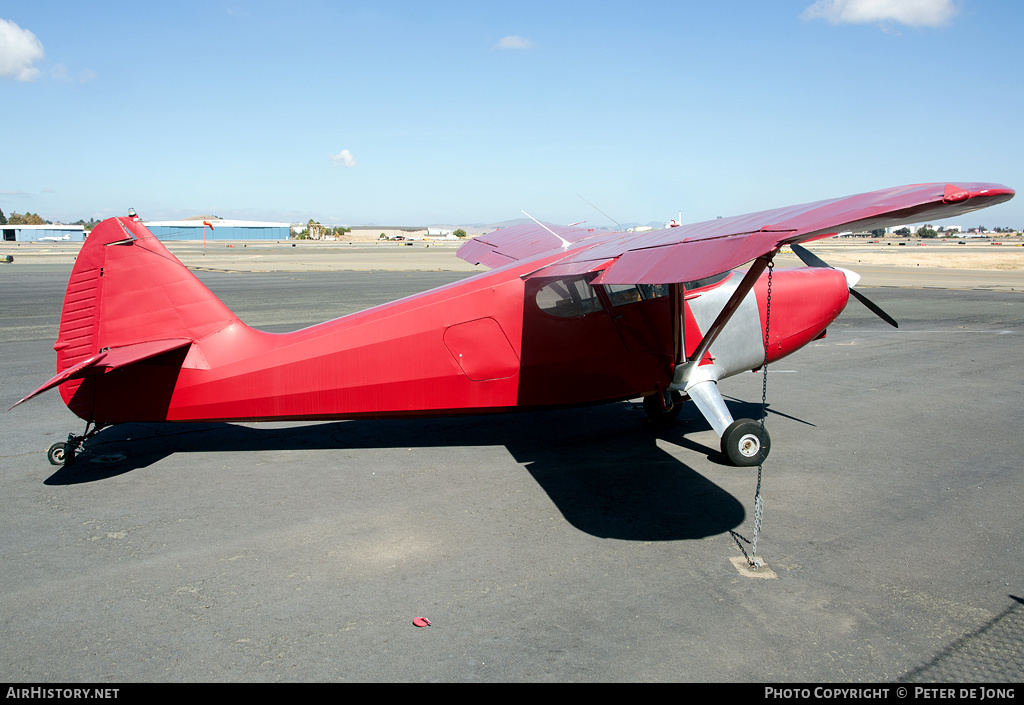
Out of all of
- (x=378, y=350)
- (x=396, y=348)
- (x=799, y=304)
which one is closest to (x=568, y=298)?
(x=396, y=348)

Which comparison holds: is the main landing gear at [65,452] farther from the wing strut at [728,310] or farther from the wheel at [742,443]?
the wheel at [742,443]

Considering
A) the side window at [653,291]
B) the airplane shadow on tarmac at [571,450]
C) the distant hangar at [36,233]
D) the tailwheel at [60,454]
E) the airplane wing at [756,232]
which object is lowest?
the airplane shadow on tarmac at [571,450]

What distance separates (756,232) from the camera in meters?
5.18

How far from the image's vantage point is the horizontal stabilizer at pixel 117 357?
6332 millimetres

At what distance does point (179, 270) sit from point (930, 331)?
18.4 metres

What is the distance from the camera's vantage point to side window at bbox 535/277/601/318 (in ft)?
25.3

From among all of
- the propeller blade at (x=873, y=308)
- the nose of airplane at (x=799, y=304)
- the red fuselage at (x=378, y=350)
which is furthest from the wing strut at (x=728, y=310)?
the propeller blade at (x=873, y=308)

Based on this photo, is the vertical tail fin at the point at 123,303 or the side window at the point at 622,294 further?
the side window at the point at 622,294

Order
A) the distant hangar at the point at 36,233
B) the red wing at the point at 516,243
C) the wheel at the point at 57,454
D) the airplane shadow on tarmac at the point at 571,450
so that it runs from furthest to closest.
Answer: the distant hangar at the point at 36,233 < the red wing at the point at 516,243 < the wheel at the point at 57,454 < the airplane shadow on tarmac at the point at 571,450

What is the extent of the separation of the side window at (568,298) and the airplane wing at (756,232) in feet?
0.84

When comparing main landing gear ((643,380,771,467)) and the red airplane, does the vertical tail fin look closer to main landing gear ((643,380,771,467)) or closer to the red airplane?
the red airplane

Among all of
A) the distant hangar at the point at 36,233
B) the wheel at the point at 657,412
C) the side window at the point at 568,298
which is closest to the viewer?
the side window at the point at 568,298

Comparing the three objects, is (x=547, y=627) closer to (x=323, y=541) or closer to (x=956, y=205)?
(x=323, y=541)
